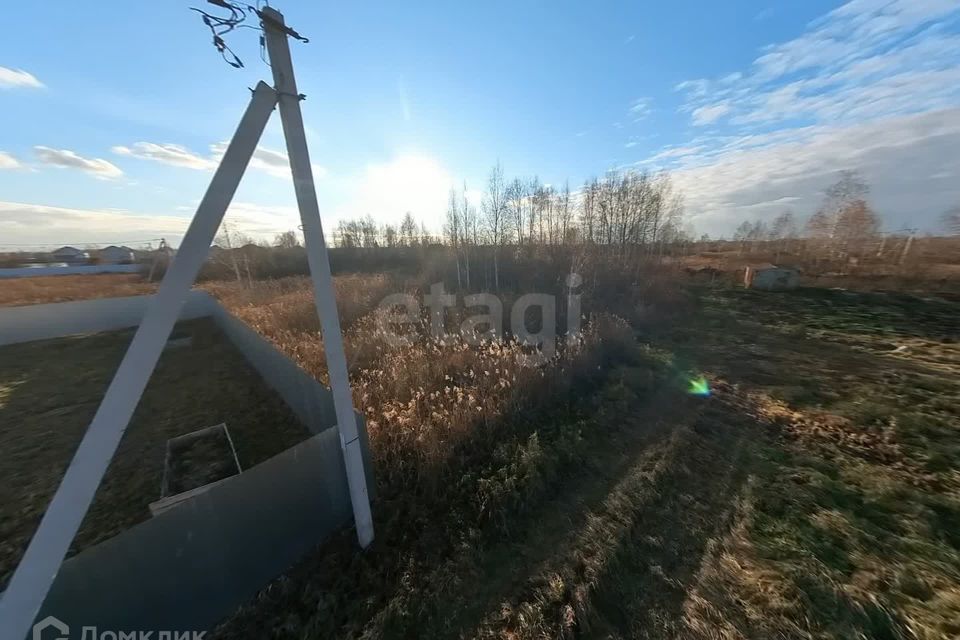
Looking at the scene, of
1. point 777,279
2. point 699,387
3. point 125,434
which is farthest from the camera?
point 777,279

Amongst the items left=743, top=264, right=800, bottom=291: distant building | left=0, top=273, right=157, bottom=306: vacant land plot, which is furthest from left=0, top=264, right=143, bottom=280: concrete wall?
left=743, top=264, right=800, bottom=291: distant building

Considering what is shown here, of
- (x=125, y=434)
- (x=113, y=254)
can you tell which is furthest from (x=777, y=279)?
(x=113, y=254)

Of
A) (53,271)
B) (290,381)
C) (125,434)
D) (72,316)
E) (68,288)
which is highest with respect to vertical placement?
(53,271)

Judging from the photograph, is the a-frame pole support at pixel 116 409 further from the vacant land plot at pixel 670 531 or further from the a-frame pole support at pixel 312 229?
the vacant land plot at pixel 670 531

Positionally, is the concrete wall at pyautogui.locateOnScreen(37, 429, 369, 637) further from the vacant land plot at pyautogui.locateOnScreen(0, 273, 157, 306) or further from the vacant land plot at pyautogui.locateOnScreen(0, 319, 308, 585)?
the vacant land plot at pyautogui.locateOnScreen(0, 273, 157, 306)

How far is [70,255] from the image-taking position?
30.5 metres

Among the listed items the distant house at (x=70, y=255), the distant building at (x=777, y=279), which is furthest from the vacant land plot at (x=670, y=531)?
the distant house at (x=70, y=255)

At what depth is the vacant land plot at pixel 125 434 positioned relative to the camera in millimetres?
3115

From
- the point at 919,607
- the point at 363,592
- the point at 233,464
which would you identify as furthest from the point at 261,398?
the point at 919,607

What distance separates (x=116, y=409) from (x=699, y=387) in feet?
21.9

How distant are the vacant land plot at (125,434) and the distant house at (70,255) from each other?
30931 mm

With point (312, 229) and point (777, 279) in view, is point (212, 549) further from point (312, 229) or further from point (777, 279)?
point (777, 279)

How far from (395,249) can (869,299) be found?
32238 mm

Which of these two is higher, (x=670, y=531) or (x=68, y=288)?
(x=68, y=288)
